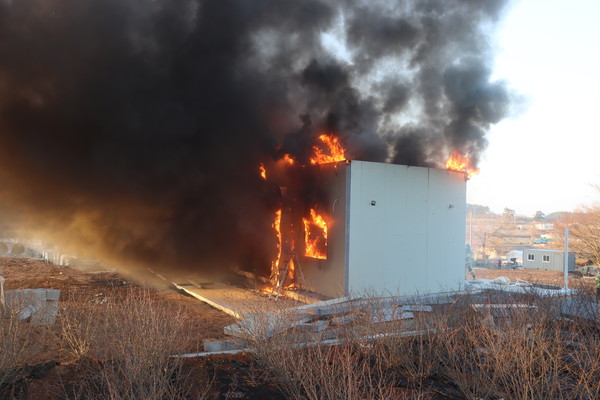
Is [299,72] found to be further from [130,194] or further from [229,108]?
[130,194]

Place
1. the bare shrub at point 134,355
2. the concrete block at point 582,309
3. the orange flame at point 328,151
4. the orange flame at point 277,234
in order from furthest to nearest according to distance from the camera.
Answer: the orange flame at point 328,151, the orange flame at point 277,234, the concrete block at point 582,309, the bare shrub at point 134,355

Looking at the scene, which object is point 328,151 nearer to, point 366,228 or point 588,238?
point 366,228

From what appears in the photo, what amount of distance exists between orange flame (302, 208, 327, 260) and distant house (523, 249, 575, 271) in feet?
70.0

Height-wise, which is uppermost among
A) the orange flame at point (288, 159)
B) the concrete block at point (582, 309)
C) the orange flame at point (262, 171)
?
the orange flame at point (288, 159)

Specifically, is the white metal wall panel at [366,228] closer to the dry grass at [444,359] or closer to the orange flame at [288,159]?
Result: the orange flame at [288,159]

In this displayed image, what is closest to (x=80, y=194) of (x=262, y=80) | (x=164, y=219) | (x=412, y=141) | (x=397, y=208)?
Result: (x=164, y=219)

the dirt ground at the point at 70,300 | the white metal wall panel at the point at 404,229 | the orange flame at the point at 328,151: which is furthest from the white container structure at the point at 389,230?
the dirt ground at the point at 70,300

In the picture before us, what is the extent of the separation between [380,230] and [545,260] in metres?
22.3

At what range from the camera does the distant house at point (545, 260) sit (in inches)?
1137

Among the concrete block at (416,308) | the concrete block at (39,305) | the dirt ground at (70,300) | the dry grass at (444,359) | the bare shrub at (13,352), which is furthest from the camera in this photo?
the concrete block at (416,308)

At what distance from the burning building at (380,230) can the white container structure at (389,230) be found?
2cm

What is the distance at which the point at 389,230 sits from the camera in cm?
1211

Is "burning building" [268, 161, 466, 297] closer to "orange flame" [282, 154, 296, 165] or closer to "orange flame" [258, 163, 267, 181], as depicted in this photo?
"orange flame" [282, 154, 296, 165]

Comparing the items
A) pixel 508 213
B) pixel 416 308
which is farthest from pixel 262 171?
pixel 508 213
